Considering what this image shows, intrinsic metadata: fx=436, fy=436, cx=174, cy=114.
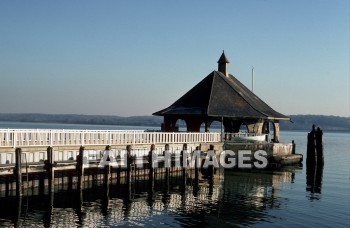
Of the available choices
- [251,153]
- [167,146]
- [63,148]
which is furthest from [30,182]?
[251,153]

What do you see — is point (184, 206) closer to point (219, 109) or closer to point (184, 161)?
point (184, 161)

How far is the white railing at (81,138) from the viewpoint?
82.9 ft

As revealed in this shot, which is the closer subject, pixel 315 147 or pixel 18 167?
pixel 18 167

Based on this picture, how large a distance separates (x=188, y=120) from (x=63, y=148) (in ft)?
83.7

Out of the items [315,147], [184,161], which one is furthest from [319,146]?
[184,161]

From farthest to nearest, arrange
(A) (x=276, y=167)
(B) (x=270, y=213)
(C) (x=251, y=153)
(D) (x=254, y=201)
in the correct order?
(A) (x=276, y=167) → (C) (x=251, y=153) → (D) (x=254, y=201) → (B) (x=270, y=213)

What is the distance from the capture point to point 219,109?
5025 centimetres

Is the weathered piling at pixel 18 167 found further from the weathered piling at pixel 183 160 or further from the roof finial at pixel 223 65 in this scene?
the roof finial at pixel 223 65

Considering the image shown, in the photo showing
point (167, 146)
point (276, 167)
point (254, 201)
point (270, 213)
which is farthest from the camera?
point (276, 167)

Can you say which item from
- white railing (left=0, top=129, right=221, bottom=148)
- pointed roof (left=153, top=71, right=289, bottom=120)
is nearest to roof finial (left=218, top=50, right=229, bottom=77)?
pointed roof (left=153, top=71, right=289, bottom=120)

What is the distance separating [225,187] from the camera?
116ft

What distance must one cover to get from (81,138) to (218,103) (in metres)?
25.5

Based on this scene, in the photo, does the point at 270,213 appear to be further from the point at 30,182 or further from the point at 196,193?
the point at 30,182

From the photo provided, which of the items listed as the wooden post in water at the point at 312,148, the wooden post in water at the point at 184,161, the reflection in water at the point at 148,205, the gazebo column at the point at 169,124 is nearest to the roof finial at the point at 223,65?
the gazebo column at the point at 169,124
